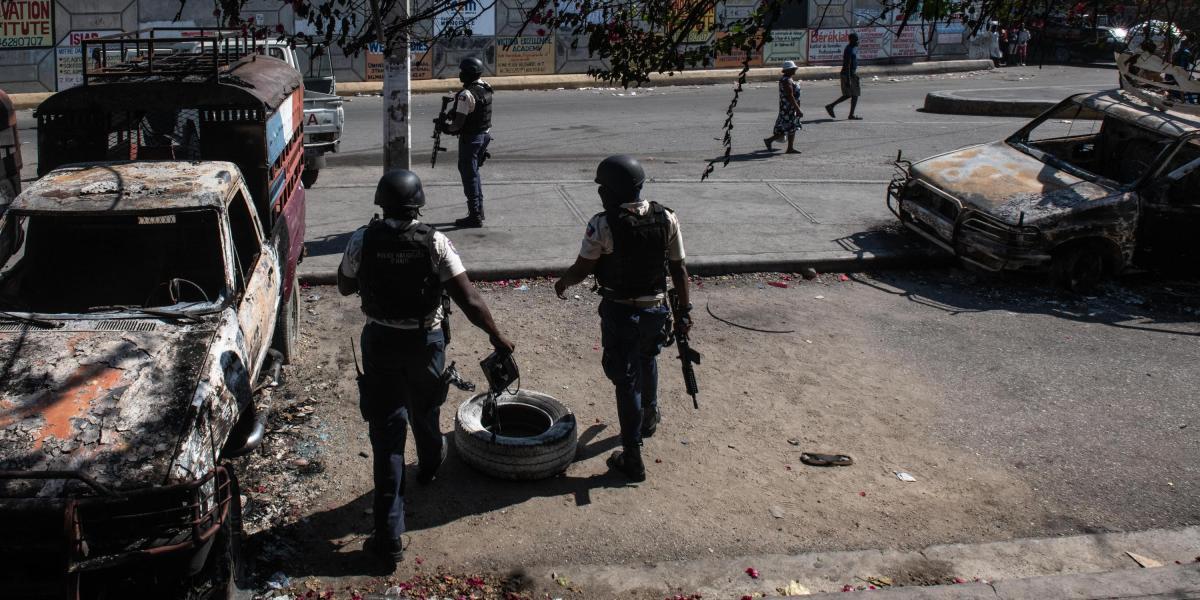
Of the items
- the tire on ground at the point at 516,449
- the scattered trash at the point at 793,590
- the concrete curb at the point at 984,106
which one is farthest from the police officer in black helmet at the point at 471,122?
the concrete curb at the point at 984,106

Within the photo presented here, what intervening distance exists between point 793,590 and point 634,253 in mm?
1930

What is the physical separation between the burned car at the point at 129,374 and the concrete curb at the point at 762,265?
2.86 meters

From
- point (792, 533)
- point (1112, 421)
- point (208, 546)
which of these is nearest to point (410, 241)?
point (208, 546)

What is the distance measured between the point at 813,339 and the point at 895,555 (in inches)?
124

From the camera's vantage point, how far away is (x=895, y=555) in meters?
5.31

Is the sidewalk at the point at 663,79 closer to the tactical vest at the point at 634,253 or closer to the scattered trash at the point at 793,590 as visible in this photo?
the tactical vest at the point at 634,253

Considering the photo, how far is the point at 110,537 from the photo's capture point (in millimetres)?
3992

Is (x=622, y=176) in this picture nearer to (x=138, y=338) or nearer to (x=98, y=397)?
(x=138, y=338)

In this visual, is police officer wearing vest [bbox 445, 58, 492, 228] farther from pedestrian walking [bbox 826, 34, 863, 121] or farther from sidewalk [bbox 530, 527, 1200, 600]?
pedestrian walking [bbox 826, 34, 863, 121]

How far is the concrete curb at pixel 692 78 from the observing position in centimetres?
2430

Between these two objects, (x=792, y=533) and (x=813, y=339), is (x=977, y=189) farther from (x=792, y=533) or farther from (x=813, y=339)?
(x=792, y=533)

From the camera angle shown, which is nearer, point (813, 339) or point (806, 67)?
point (813, 339)

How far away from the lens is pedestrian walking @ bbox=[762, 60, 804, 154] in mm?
15289

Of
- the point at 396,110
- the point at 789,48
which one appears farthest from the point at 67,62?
the point at 789,48
